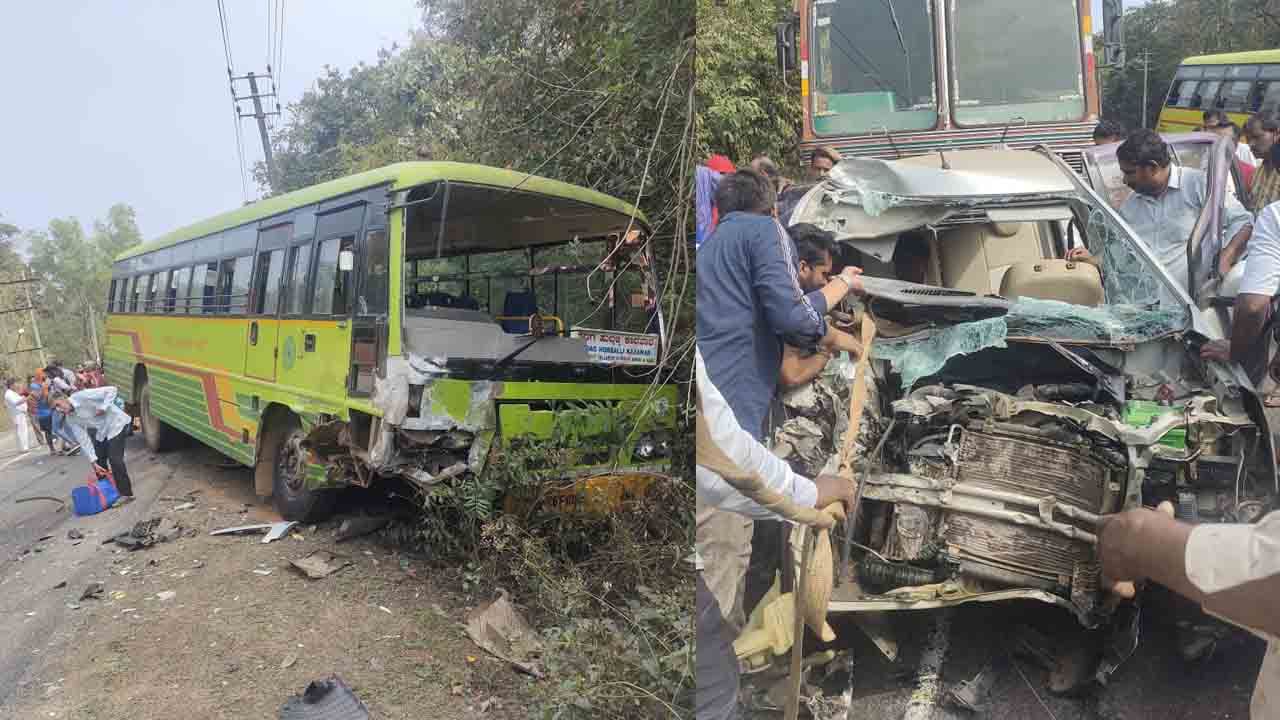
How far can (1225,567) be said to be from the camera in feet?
4.01

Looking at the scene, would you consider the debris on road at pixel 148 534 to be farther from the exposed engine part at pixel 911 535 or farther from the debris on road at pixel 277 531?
the exposed engine part at pixel 911 535

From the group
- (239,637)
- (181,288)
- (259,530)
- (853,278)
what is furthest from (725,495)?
(181,288)

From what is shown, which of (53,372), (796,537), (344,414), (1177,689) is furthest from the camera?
(344,414)

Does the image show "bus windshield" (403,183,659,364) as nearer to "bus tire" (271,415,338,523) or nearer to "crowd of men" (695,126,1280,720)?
"bus tire" (271,415,338,523)

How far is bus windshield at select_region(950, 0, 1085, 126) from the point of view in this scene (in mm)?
1714

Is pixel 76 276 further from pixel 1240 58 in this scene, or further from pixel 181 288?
pixel 1240 58

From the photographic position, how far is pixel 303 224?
380 cm

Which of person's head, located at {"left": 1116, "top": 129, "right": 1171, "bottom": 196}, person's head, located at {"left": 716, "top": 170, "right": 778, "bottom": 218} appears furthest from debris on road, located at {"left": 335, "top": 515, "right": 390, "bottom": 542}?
person's head, located at {"left": 1116, "top": 129, "right": 1171, "bottom": 196}

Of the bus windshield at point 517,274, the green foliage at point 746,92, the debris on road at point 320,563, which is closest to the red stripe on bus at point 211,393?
the debris on road at point 320,563

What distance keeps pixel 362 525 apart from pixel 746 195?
9.08 ft

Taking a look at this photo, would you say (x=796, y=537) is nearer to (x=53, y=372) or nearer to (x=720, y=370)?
(x=720, y=370)

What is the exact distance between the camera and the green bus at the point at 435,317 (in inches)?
121

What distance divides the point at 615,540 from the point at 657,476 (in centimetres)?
30

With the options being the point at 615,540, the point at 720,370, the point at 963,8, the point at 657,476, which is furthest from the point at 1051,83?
the point at 615,540
